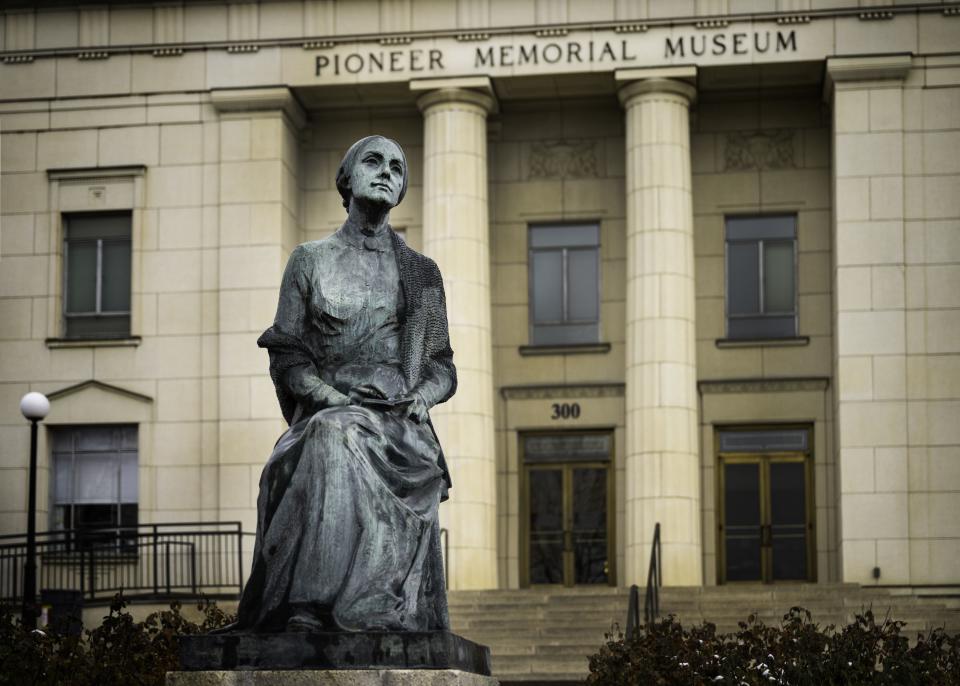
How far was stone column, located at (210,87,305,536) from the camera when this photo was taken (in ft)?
126

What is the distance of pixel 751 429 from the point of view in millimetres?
39969

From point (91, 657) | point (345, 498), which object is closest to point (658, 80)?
point (91, 657)

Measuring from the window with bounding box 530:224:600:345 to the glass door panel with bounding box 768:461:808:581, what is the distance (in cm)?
469

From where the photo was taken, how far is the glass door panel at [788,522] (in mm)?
39312

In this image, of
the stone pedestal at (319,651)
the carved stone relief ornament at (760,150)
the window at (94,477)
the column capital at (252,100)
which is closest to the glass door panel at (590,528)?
the carved stone relief ornament at (760,150)

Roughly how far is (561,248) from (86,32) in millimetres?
10239

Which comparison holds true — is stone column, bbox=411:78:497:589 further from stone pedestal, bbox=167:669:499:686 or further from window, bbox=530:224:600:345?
stone pedestal, bbox=167:669:499:686

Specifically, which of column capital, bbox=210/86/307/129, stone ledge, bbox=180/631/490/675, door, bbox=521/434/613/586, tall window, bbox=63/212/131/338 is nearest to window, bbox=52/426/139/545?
tall window, bbox=63/212/131/338

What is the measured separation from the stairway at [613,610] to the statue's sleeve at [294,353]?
57.6ft

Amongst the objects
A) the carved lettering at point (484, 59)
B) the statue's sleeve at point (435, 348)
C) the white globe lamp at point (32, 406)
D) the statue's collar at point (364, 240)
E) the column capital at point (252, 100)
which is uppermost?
the carved lettering at point (484, 59)

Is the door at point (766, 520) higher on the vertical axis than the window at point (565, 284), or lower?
lower

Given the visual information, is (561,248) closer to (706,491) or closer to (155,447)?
(706,491)

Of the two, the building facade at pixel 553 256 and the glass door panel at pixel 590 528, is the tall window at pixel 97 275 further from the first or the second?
the glass door panel at pixel 590 528

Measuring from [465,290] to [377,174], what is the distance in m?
27.0
